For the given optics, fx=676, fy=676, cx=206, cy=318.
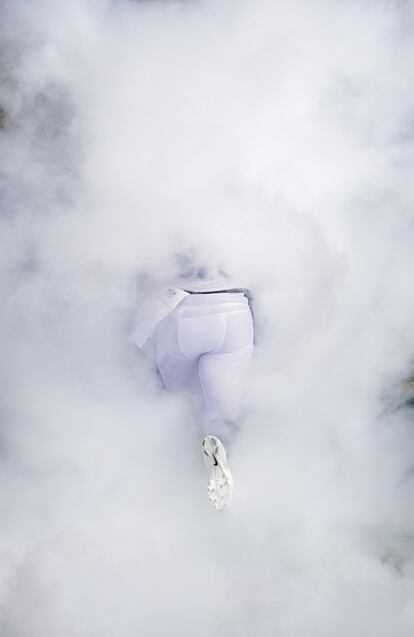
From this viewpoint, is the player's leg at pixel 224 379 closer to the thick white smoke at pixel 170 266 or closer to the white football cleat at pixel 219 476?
the white football cleat at pixel 219 476

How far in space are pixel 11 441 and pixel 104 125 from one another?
3.42 ft

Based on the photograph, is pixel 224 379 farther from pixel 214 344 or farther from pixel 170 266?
pixel 170 266

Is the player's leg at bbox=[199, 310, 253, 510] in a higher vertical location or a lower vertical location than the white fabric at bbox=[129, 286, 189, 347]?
lower

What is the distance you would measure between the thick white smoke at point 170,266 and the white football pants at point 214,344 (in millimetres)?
152

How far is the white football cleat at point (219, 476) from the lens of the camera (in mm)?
1975

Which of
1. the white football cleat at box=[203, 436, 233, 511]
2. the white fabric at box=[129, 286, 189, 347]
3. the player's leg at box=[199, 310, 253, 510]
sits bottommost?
the white football cleat at box=[203, 436, 233, 511]

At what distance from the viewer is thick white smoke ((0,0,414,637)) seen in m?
2.09

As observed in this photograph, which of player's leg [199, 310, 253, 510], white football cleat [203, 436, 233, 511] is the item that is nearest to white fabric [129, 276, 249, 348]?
player's leg [199, 310, 253, 510]

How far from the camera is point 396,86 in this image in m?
2.22

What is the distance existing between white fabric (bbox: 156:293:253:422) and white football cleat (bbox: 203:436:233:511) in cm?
11

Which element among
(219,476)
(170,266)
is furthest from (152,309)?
(219,476)

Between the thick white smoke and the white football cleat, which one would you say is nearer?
the white football cleat

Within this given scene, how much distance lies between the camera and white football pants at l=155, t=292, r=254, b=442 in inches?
79.6

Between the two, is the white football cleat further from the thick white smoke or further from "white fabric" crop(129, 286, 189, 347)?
"white fabric" crop(129, 286, 189, 347)
